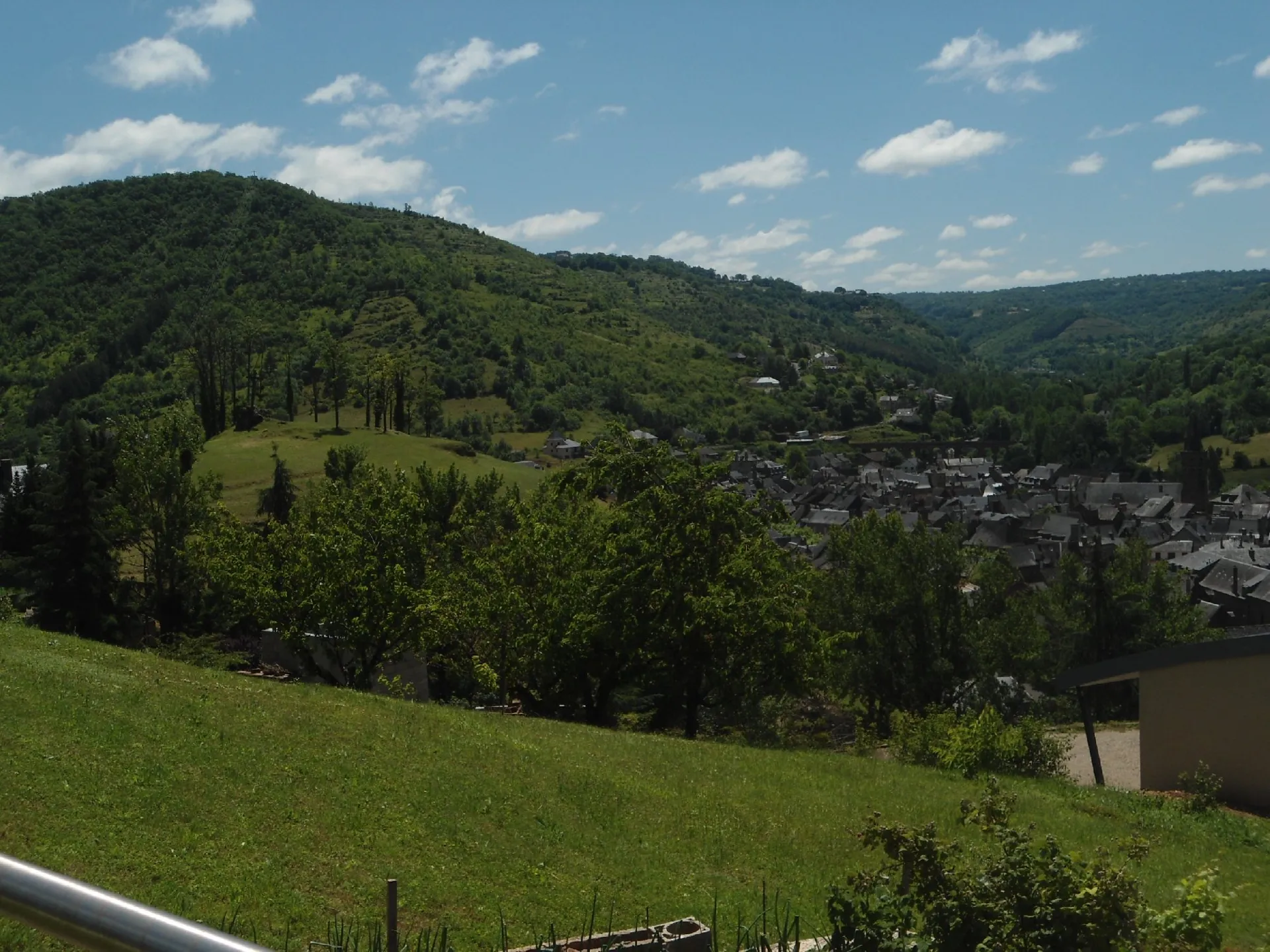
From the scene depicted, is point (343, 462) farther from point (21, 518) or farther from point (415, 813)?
point (415, 813)

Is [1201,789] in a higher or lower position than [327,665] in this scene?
lower

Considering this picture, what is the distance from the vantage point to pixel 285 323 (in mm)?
149000

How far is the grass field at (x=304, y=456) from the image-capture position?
222 ft

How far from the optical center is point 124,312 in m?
147

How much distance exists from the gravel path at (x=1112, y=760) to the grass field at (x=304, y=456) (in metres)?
44.7

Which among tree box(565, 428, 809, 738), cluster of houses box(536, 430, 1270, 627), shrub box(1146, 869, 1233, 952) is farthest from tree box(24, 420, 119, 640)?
cluster of houses box(536, 430, 1270, 627)

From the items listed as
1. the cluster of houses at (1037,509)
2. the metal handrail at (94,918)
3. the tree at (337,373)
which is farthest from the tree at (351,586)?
the tree at (337,373)

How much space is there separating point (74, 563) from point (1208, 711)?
30.6 meters

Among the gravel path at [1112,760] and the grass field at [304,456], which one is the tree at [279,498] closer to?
the grass field at [304,456]

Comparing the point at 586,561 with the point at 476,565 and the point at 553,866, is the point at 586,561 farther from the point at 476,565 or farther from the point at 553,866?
the point at 553,866

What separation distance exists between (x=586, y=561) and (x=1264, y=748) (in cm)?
1447

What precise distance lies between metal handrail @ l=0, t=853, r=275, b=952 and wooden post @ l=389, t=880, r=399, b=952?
3.67m

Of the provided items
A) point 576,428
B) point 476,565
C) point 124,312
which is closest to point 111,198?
point 124,312

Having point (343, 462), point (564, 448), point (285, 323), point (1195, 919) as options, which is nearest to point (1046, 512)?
point (564, 448)
